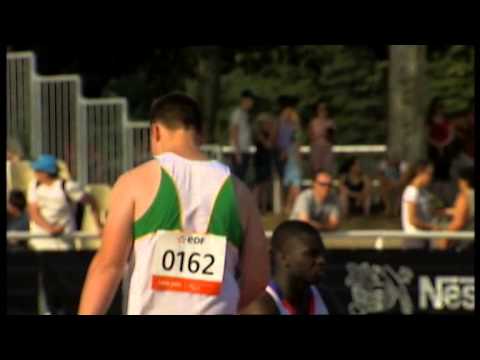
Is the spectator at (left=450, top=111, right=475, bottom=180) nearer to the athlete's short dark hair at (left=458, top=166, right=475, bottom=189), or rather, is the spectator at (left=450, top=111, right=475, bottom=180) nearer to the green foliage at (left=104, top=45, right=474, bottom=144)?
the athlete's short dark hair at (left=458, top=166, right=475, bottom=189)

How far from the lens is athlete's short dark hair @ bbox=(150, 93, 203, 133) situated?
7988 millimetres

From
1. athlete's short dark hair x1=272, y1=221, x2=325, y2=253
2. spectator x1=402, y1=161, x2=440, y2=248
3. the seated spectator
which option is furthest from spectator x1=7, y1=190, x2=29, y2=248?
athlete's short dark hair x1=272, y1=221, x2=325, y2=253

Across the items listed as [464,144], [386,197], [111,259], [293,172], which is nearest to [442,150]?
[464,144]

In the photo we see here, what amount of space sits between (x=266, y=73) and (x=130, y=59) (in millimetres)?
20546

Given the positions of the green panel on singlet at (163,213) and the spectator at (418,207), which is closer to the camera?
the green panel on singlet at (163,213)

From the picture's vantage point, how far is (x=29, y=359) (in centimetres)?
635

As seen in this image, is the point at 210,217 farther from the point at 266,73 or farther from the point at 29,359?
the point at 266,73

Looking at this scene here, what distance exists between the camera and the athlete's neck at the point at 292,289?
771 cm

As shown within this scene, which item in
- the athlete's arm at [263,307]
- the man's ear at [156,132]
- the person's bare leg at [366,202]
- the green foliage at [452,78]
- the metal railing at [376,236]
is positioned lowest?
the person's bare leg at [366,202]

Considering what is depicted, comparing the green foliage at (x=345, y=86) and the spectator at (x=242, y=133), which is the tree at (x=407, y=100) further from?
the green foliage at (x=345, y=86)

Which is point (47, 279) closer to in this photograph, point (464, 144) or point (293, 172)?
point (293, 172)

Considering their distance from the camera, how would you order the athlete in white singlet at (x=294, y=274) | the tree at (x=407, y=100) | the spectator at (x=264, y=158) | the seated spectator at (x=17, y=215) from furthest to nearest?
1. the tree at (x=407, y=100)
2. the spectator at (x=264, y=158)
3. the seated spectator at (x=17, y=215)
4. the athlete in white singlet at (x=294, y=274)

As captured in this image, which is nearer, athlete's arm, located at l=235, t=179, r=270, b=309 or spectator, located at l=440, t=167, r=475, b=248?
athlete's arm, located at l=235, t=179, r=270, b=309

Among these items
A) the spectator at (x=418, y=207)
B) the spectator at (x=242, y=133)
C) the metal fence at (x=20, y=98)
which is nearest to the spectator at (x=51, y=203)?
the spectator at (x=418, y=207)
